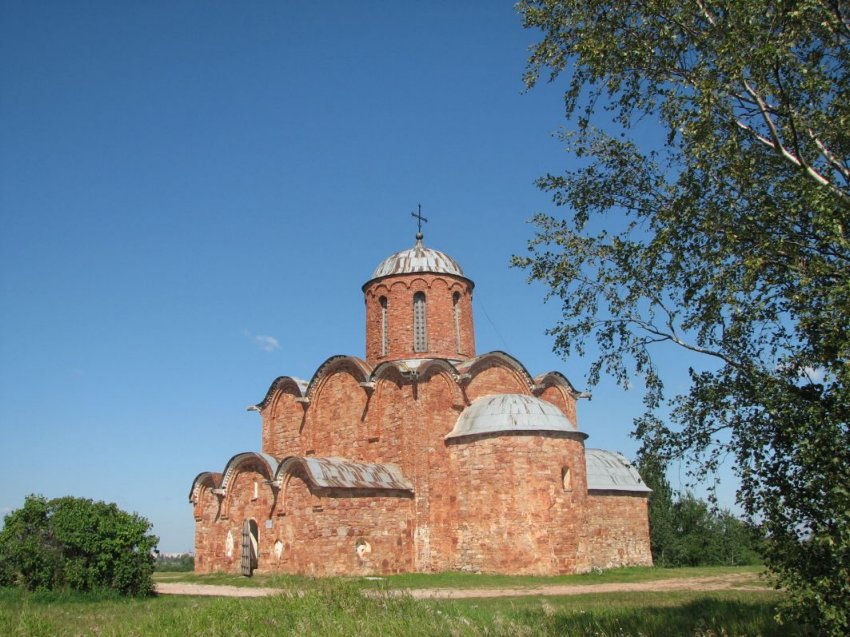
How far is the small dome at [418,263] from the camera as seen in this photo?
936 inches

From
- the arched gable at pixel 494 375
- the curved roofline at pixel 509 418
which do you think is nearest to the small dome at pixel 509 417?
the curved roofline at pixel 509 418

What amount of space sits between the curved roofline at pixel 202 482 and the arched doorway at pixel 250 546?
6.91 ft

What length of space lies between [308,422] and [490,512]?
6.75 metres

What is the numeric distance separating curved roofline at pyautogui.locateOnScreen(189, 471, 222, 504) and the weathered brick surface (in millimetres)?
71

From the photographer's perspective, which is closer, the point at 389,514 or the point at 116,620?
the point at 116,620

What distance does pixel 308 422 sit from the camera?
22906 millimetres

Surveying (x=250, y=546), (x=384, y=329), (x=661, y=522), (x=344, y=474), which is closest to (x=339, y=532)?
(x=344, y=474)

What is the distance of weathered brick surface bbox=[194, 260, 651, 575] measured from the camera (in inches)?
743

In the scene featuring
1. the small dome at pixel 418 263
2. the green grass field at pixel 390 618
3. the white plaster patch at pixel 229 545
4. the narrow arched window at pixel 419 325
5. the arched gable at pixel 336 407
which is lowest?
the green grass field at pixel 390 618

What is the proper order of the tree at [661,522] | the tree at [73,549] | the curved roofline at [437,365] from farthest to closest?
1. the tree at [661,522]
2. the curved roofline at [437,365]
3. the tree at [73,549]

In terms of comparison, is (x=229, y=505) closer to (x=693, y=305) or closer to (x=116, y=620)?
(x=116, y=620)

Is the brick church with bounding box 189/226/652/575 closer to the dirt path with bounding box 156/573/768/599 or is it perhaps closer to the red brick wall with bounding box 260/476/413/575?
the red brick wall with bounding box 260/476/413/575

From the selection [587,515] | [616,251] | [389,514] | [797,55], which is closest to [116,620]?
[616,251]

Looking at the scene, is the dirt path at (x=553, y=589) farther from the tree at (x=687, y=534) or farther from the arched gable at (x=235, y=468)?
the tree at (x=687, y=534)
